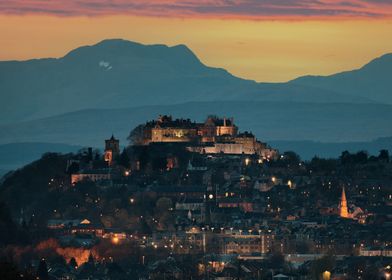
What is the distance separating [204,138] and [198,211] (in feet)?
61.0

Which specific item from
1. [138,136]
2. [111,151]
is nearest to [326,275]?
[111,151]

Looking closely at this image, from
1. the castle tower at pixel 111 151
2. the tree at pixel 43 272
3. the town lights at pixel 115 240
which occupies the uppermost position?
the castle tower at pixel 111 151

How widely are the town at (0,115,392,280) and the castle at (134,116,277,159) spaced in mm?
141

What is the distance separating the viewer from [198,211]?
12544cm

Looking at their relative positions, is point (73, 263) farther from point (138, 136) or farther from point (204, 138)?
point (204, 138)

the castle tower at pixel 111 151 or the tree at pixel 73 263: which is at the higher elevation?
the castle tower at pixel 111 151

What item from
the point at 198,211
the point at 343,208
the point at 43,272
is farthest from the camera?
the point at 198,211

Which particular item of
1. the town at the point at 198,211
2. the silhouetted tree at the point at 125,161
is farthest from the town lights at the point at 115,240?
the silhouetted tree at the point at 125,161

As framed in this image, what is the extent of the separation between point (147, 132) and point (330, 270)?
47.1m

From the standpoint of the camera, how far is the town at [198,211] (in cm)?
10200

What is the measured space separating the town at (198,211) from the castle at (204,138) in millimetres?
141

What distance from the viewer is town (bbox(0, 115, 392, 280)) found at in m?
102

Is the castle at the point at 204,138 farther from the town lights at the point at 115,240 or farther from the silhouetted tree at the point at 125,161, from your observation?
the town lights at the point at 115,240

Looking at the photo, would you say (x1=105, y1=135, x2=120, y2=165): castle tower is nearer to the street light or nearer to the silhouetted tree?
the silhouetted tree
